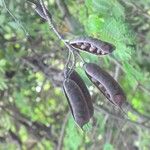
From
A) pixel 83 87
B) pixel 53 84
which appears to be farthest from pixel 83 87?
pixel 53 84

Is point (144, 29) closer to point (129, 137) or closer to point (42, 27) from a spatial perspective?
point (129, 137)

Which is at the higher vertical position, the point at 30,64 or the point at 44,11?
the point at 44,11

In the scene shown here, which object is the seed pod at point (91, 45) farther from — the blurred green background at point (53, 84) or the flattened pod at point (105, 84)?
the blurred green background at point (53, 84)

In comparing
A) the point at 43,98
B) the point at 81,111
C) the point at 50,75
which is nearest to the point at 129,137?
the point at 43,98

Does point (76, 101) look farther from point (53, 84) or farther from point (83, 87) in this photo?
point (53, 84)

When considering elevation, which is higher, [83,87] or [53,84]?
[83,87]

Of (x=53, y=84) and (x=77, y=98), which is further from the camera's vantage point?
(x=53, y=84)

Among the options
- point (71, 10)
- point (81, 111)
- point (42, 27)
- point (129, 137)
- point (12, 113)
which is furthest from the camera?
point (129, 137)
